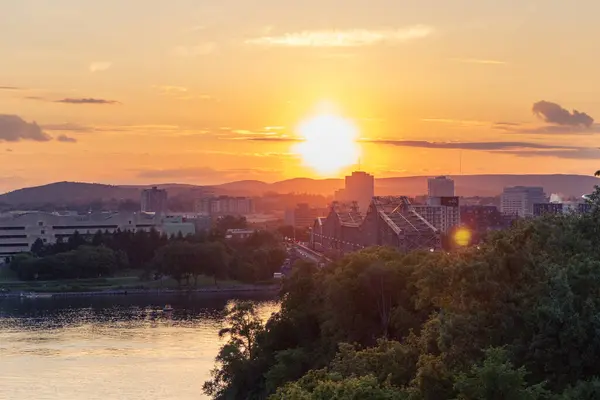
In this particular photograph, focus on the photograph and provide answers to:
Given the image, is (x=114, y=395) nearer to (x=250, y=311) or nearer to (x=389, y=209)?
(x=250, y=311)

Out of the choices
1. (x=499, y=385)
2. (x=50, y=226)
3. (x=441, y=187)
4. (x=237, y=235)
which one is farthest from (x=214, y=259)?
(x=441, y=187)

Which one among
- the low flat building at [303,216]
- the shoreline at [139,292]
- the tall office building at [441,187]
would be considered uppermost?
the tall office building at [441,187]

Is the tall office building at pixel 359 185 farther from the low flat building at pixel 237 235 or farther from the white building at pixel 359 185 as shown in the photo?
the low flat building at pixel 237 235

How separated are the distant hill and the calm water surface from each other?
110352mm

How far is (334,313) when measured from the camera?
18734mm

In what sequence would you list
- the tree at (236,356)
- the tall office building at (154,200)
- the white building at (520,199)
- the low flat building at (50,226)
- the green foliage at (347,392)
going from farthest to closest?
the tall office building at (154,200) → the white building at (520,199) → the low flat building at (50,226) → the tree at (236,356) → the green foliage at (347,392)

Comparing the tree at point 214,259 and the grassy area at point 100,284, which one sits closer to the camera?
the grassy area at point 100,284

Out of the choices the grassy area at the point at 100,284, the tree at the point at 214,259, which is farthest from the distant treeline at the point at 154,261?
the grassy area at the point at 100,284

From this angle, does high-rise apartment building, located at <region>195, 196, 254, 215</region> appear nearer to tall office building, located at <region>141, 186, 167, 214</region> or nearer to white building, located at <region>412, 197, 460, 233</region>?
tall office building, located at <region>141, 186, 167, 214</region>

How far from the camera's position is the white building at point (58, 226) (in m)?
61.6

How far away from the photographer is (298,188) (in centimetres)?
18612

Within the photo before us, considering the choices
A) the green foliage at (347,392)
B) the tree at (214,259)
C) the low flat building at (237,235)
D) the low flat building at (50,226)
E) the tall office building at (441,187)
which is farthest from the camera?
the tall office building at (441,187)

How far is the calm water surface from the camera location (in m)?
20.8

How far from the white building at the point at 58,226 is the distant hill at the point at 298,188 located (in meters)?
83.5
